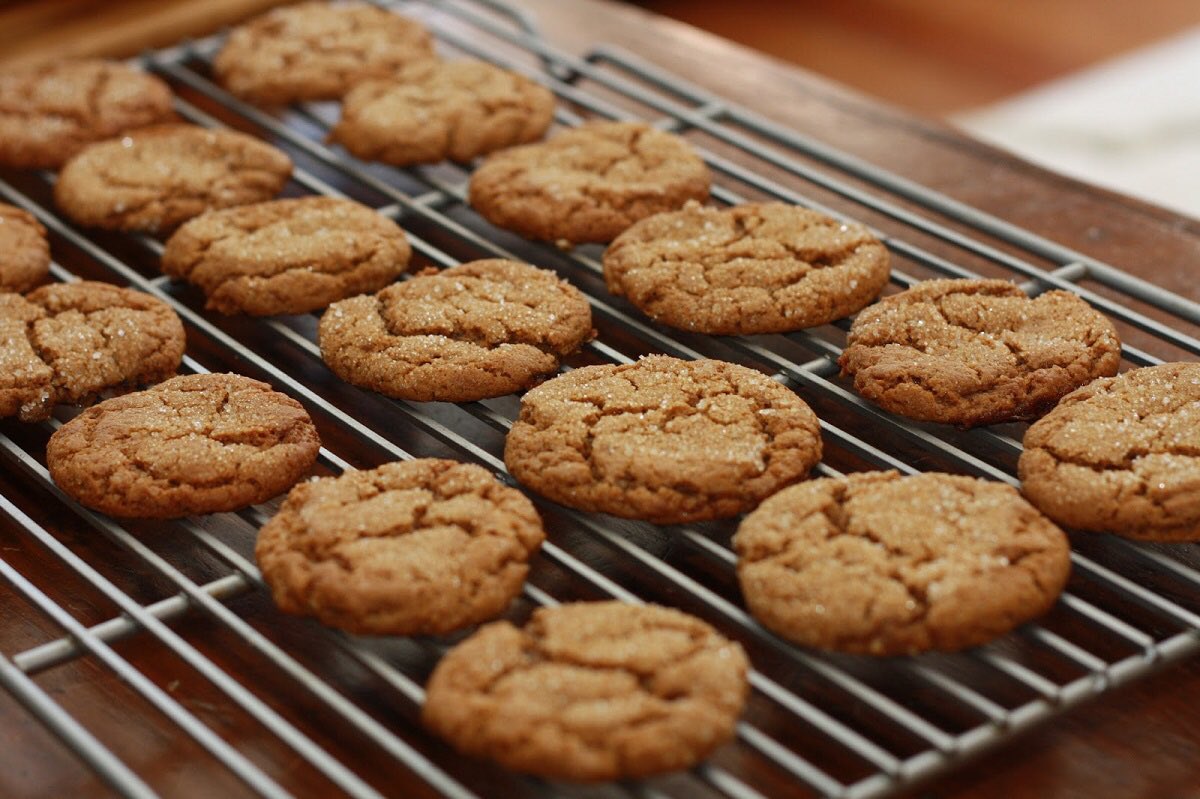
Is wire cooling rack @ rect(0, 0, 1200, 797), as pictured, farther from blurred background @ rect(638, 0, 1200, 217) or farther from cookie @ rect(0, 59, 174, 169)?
blurred background @ rect(638, 0, 1200, 217)

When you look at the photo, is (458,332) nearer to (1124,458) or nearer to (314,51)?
(1124,458)

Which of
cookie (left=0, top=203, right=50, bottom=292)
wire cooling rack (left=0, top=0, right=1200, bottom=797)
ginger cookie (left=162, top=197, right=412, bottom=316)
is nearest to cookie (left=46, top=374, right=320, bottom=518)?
wire cooling rack (left=0, top=0, right=1200, bottom=797)

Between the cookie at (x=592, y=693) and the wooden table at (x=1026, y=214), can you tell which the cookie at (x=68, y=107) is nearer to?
the wooden table at (x=1026, y=214)

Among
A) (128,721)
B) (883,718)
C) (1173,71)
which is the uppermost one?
(1173,71)

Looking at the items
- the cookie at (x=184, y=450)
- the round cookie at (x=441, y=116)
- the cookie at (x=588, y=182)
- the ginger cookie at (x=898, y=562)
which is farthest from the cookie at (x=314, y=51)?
the ginger cookie at (x=898, y=562)

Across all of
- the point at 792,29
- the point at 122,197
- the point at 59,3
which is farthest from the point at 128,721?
the point at 792,29

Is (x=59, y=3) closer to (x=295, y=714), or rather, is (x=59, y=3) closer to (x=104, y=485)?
(x=104, y=485)

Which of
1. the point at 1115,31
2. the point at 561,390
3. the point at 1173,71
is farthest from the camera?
the point at 1115,31
